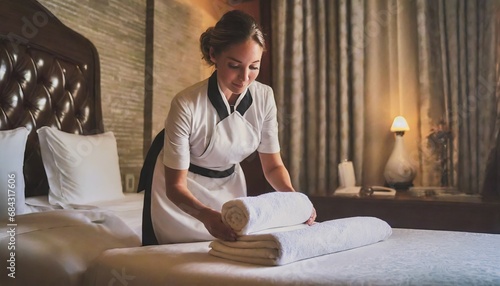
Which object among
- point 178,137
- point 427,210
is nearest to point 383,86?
point 427,210

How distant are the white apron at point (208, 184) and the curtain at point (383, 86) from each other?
123 centimetres

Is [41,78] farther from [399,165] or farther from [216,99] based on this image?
[399,165]

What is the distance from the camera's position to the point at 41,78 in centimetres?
203

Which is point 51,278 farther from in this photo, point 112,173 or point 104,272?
point 112,173

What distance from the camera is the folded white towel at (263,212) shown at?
920mm

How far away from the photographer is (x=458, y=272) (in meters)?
0.75

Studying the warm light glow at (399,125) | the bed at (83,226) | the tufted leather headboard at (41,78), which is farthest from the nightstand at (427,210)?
the tufted leather headboard at (41,78)

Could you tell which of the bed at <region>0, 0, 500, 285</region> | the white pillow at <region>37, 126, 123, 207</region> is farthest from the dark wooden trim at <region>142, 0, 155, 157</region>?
the white pillow at <region>37, 126, 123, 207</region>

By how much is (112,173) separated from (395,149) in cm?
165

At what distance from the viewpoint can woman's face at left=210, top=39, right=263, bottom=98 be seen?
1.12 metres

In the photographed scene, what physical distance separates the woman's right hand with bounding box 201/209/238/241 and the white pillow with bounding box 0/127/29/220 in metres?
0.88

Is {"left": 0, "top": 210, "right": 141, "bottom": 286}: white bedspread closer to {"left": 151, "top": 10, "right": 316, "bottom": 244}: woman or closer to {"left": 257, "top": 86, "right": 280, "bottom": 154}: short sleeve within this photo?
{"left": 151, "top": 10, "right": 316, "bottom": 244}: woman

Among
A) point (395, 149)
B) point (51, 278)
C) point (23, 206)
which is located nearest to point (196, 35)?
point (395, 149)

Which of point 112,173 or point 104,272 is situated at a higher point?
point 112,173
